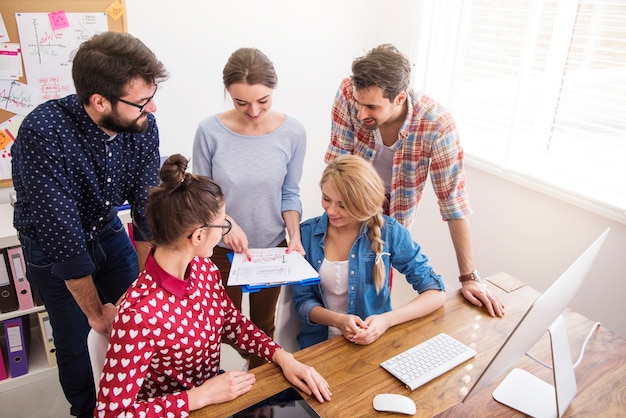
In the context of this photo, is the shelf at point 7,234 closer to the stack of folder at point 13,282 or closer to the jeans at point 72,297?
the stack of folder at point 13,282

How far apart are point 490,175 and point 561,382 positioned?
1.75 m

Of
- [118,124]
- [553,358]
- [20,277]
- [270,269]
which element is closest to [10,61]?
[20,277]

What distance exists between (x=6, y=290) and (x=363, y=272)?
176 cm

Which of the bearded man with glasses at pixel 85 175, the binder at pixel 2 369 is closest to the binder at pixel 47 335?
the binder at pixel 2 369

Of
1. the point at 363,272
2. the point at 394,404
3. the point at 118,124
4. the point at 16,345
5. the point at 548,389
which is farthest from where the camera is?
the point at 16,345

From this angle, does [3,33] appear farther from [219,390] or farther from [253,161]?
[219,390]

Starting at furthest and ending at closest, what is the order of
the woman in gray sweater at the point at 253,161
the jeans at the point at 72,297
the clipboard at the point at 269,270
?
the woman in gray sweater at the point at 253,161, the jeans at the point at 72,297, the clipboard at the point at 269,270

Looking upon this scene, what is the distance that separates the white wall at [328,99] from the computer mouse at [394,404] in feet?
5.17

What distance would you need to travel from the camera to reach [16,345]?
7.94ft

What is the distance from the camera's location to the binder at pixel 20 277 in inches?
92.2

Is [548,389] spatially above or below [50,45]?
below

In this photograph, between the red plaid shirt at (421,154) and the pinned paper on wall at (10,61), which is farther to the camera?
the pinned paper on wall at (10,61)

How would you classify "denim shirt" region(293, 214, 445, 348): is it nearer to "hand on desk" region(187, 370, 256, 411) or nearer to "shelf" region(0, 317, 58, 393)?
"hand on desk" region(187, 370, 256, 411)

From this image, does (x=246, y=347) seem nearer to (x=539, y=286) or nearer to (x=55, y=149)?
(x=55, y=149)
